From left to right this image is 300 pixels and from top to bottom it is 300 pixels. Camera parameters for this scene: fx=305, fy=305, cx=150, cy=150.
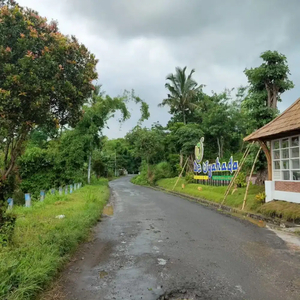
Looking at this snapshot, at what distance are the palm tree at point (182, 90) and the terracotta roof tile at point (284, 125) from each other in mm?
25579

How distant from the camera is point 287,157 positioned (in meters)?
12.3

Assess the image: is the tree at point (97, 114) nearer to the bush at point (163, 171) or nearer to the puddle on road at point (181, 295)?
the bush at point (163, 171)

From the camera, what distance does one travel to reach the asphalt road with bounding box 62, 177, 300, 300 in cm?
453

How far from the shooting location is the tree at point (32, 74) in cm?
560

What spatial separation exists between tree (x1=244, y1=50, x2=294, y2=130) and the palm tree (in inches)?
884

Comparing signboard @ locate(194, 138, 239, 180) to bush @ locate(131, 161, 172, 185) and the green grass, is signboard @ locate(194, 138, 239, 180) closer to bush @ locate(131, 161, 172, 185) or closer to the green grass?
the green grass

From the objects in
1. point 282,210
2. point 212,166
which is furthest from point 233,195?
point 212,166

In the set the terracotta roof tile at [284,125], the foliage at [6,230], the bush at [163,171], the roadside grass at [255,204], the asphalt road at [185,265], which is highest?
the terracotta roof tile at [284,125]

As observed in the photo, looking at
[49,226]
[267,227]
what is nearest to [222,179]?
[267,227]

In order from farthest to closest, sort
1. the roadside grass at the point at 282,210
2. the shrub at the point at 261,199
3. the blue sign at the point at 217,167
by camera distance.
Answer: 1. the blue sign at the point at 217,167
2. the shrub at the point at 261,199
3. the roadside grass at the point at 282,210

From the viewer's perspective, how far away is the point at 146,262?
234 inches

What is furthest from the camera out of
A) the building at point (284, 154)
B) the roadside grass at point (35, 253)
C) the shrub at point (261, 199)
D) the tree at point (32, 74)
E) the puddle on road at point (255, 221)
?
the shrub at point (261, 199)

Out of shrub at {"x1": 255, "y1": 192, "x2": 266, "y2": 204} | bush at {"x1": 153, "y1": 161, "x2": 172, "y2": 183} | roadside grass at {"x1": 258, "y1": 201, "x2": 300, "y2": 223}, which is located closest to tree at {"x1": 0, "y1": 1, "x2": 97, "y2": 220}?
roadside grass at {"x1": 258, "y1": 201, "x2": 300, "y2": 223}

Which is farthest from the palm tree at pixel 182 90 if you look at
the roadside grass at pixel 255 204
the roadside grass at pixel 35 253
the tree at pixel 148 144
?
the roadside grass at pixel 35 253
